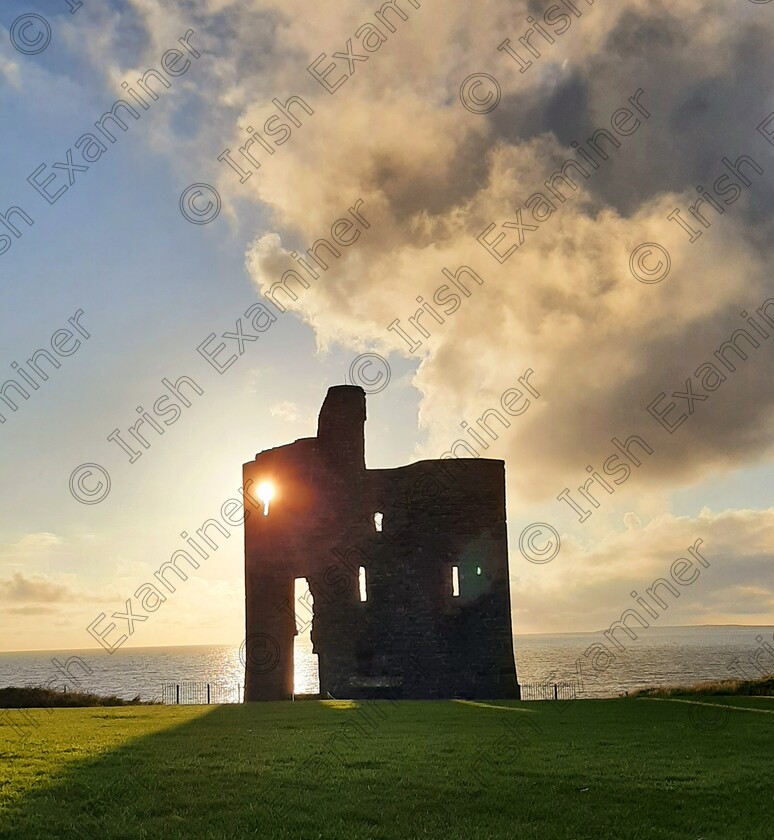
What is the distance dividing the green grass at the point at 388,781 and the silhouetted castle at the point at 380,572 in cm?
1200

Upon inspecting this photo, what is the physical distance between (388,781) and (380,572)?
61.0ft

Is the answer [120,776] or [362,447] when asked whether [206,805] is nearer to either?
[120,776]

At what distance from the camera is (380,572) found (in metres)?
28.7

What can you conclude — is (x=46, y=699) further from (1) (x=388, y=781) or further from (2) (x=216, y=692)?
(2) (x=216, y=692)

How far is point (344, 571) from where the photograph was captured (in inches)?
1148

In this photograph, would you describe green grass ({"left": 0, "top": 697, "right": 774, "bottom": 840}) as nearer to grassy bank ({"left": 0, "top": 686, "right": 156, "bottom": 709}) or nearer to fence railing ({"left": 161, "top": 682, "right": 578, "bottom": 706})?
grassy bank ({"left": 0, "top": 686, "right": 156, "bottom": 709})

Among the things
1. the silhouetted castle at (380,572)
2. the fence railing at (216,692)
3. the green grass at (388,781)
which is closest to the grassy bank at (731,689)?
the silhouetted castle at (380,572)

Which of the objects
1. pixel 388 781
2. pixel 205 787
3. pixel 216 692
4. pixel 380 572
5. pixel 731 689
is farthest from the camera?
pixel 216 692

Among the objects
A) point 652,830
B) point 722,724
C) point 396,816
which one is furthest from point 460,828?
point 722,724

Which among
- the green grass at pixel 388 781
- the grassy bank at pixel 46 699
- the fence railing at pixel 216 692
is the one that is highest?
the fence railing at pixel 216 692

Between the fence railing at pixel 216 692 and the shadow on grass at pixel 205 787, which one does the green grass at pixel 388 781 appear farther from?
the fence railing at pixel 216 692

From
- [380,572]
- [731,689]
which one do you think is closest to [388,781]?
[380,572]

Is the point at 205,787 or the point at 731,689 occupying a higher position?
the point at 731,689

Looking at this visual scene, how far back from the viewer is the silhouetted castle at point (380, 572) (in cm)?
2764
